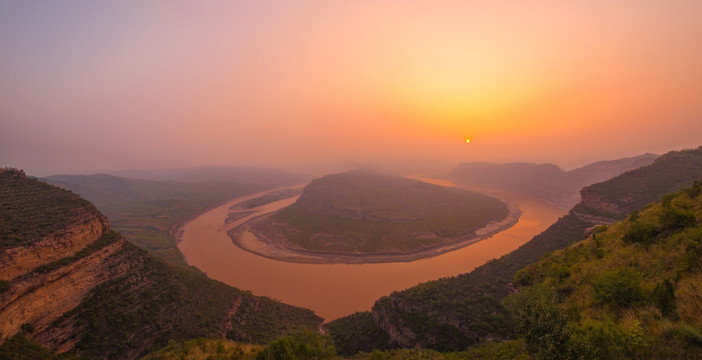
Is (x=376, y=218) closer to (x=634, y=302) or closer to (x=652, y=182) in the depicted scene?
(x=652, y=182)

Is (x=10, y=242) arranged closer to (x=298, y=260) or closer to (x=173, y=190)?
(x=298, y=260)

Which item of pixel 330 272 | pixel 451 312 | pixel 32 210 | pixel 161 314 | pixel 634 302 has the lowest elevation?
pixel 330 272

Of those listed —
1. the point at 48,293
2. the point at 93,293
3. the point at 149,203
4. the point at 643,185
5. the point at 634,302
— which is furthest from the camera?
the point at 149,203

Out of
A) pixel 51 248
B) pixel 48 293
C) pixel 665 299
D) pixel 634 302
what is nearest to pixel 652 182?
pixel 634 302

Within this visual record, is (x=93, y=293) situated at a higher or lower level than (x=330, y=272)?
higher

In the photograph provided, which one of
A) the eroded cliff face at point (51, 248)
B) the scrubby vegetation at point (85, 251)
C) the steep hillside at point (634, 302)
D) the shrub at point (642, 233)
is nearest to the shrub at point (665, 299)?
the steep hillside at point (634, 302)

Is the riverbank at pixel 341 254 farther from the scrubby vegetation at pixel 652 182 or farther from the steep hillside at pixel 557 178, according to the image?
the steep hillside at pixel 557 178

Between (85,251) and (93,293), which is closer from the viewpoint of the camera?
(93,293)
